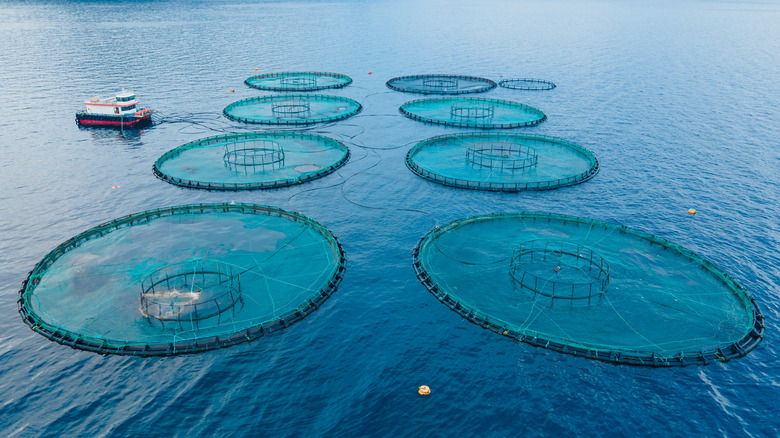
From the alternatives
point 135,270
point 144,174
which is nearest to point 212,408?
point 135,270

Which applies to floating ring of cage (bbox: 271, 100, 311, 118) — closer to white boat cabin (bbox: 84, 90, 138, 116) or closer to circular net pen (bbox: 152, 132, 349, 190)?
circular net pen (bbox: 152, 132, 349, 190)

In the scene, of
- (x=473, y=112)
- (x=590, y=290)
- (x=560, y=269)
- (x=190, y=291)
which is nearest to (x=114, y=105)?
(x=190, y=291)

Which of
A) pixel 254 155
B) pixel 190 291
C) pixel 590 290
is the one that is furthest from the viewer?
pixel 254 155

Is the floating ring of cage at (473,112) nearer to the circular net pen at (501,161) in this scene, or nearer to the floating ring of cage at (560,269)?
the circular net pen at (501,161)

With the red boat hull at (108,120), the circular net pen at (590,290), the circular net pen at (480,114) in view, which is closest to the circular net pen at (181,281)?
the circular net pen at (590,290)

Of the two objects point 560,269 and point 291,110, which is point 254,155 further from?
point 560,269

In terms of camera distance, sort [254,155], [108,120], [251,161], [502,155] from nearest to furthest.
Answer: [251,161]
[254,155]
[502,155]
[108,120]
